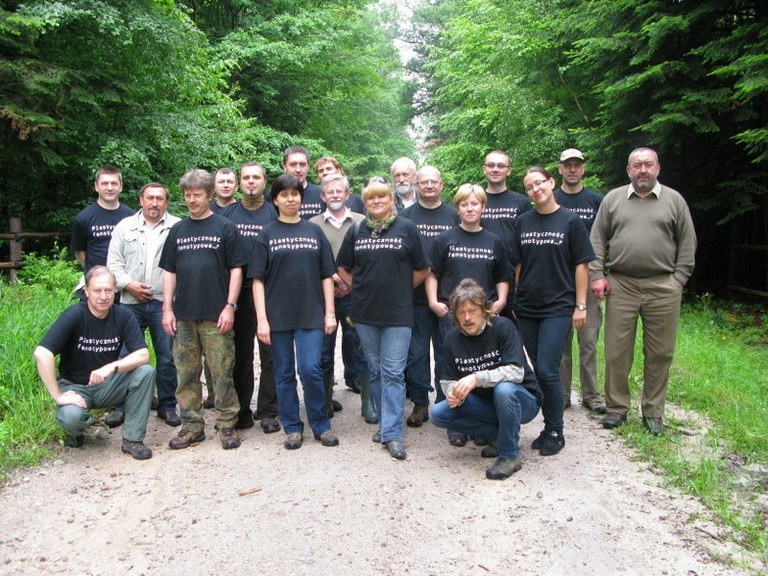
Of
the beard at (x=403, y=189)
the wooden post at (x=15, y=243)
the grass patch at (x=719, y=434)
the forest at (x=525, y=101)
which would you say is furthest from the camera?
the wooden post at (x=15, y=243)

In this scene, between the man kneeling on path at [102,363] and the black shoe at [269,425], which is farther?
the black shoe at [269,425]

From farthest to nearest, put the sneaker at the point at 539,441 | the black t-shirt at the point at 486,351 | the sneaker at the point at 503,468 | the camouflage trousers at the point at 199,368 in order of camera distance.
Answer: the camouflage trousers at the point at 199,368
the sneaker at the point at 539,441
the black t-shirt at the point at 486,351
the sneaker at the point at 503,468

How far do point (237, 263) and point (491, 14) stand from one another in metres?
15.4

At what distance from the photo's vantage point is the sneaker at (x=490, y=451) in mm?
4808

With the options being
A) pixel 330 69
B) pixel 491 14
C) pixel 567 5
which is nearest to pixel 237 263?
pixel 567 5

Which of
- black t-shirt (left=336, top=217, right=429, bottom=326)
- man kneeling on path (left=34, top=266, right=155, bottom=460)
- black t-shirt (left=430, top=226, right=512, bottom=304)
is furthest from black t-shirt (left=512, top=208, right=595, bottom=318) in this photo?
man kneeling on path (left=34, top=266, right=155, bottom=460)

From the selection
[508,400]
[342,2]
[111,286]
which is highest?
[342,2]

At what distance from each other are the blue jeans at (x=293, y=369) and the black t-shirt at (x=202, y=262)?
1.80 ft

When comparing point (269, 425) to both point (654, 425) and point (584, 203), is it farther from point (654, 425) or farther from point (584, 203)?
point (584, 203)

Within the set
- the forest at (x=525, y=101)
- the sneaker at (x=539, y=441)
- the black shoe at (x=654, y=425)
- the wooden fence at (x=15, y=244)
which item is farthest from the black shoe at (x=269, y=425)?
the wooden fence at (x=15, y=244)

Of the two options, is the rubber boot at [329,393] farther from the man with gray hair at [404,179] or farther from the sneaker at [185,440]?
the man with gray hair at [404,179]

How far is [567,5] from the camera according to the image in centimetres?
1234

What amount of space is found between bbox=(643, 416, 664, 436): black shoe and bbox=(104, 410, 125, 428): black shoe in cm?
437

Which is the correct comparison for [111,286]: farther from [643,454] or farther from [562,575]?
[643,454]
